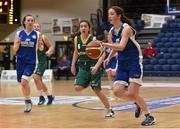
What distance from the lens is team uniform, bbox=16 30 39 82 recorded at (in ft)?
31.1

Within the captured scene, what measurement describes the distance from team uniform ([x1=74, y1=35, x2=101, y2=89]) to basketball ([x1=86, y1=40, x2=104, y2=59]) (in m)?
0.50

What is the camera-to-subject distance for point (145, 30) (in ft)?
92.9

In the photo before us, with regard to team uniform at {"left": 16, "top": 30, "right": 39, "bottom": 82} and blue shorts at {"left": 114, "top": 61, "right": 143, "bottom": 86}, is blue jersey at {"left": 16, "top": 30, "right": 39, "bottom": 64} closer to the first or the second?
team uniform at {"left": 16, "top": 30, "right": 39, "bottom": 82}

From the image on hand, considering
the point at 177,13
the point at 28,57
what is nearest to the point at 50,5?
the point at 177,13

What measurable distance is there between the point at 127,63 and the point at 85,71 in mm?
1323

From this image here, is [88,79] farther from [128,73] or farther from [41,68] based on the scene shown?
[41,68]

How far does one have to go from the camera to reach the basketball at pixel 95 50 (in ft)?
26.5

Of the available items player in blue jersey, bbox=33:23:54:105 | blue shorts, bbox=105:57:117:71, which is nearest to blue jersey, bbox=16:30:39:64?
player in blue jersey, bbox=33:23:54:105

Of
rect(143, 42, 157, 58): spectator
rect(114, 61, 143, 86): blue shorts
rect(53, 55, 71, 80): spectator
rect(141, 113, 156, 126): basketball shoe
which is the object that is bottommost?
rect(53, 55, 71, 80): spectator

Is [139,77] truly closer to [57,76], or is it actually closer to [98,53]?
[98,53]

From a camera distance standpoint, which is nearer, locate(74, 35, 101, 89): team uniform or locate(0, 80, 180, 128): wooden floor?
locate(0, 80, 180, 128): wooden floor

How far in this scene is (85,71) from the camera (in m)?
8.71

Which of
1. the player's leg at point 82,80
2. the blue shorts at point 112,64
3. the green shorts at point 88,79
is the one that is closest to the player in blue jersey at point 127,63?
the green shorts at point 88,79

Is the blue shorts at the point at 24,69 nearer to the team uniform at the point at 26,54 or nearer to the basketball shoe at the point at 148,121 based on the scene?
the team uniform at the point at 26,54
